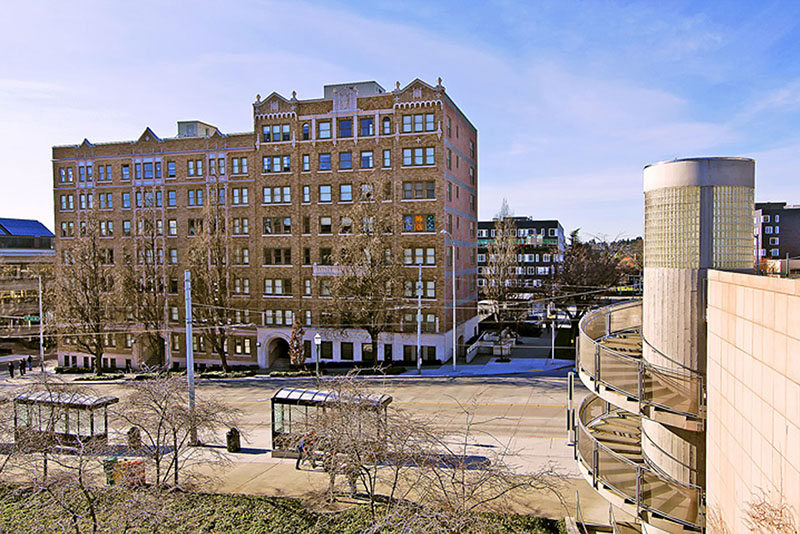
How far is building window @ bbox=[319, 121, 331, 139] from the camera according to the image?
46719 millimetres

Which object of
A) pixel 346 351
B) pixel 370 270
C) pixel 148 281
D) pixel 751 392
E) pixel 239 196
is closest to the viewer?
pixel 751 392

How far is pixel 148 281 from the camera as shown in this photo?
171ft

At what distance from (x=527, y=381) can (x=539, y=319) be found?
3470cm

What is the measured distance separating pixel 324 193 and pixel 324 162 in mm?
2566

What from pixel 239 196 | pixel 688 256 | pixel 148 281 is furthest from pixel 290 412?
pixel 148 281

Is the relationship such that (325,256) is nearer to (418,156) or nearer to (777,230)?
(418,156)

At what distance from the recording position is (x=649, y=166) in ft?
33.2

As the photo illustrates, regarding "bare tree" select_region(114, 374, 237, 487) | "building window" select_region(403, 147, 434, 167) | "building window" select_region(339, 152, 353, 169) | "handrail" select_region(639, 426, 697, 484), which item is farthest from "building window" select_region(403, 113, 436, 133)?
"handrail" select_region(639, 426, 697, 484)

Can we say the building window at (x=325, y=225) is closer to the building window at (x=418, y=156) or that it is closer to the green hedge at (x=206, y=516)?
the building window at (x=418, y=156)

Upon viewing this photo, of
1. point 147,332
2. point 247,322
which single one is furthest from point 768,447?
point 147,332

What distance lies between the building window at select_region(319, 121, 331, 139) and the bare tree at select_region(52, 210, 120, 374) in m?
21.6

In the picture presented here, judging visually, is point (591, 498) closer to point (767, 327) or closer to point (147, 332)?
point (767, 327)

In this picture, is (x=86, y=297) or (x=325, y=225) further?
(x=86, y=297)

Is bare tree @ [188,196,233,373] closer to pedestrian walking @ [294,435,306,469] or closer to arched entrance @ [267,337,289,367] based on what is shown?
arched entrance @ [267,337,289,367]
